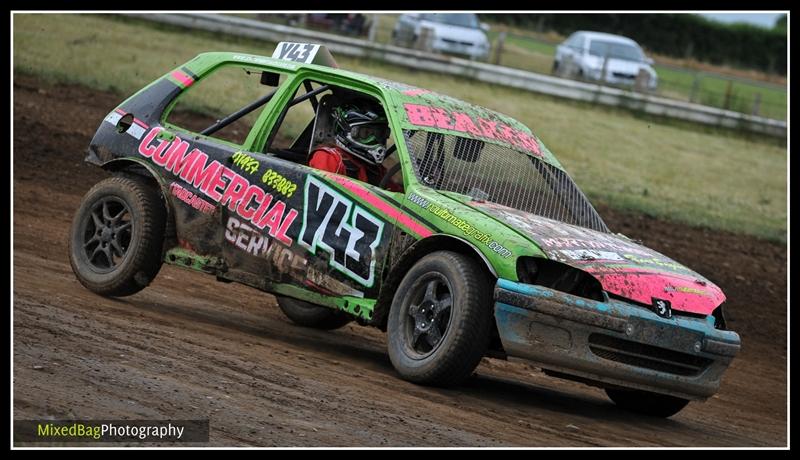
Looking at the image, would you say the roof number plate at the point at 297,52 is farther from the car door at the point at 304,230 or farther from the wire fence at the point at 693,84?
the wire fence at the point at 693,84

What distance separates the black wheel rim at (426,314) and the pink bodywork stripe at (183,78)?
8.74ft

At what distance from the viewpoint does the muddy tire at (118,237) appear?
8234 millimetres

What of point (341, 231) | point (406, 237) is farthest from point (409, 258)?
point (341, 231)

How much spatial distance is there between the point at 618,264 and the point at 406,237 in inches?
45.2

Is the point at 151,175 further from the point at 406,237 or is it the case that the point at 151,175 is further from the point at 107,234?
the point at 406,237

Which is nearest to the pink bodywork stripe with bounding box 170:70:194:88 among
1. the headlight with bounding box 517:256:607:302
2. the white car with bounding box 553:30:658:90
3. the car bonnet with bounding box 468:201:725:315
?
the car bonnet with bounding box 468:201:725:315

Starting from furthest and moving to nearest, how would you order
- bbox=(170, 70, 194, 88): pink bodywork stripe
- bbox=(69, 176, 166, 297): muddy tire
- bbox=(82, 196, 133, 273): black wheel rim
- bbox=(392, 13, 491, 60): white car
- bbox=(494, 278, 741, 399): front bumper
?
bbox=(392, 13, 491, 60): white car
bbox=(170, 70, 194, 88): pink bodywork stripe
bbox=(82, 196, 133, 273): black wheel rim
bbox=(69, 176, 166, 297): muddy tire
bbox=(494, 278, 741, 399): front bumper

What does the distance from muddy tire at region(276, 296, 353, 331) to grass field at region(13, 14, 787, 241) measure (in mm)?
7846

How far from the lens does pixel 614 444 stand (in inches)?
247

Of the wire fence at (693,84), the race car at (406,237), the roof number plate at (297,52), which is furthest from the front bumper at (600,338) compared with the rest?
the wire fence at (693,84)

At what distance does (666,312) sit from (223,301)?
3857mm

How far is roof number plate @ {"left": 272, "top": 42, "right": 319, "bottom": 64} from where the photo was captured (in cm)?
850

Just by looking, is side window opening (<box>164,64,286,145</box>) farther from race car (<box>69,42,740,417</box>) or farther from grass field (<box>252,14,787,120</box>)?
grass field (<box>252,14,787,120</box>)
